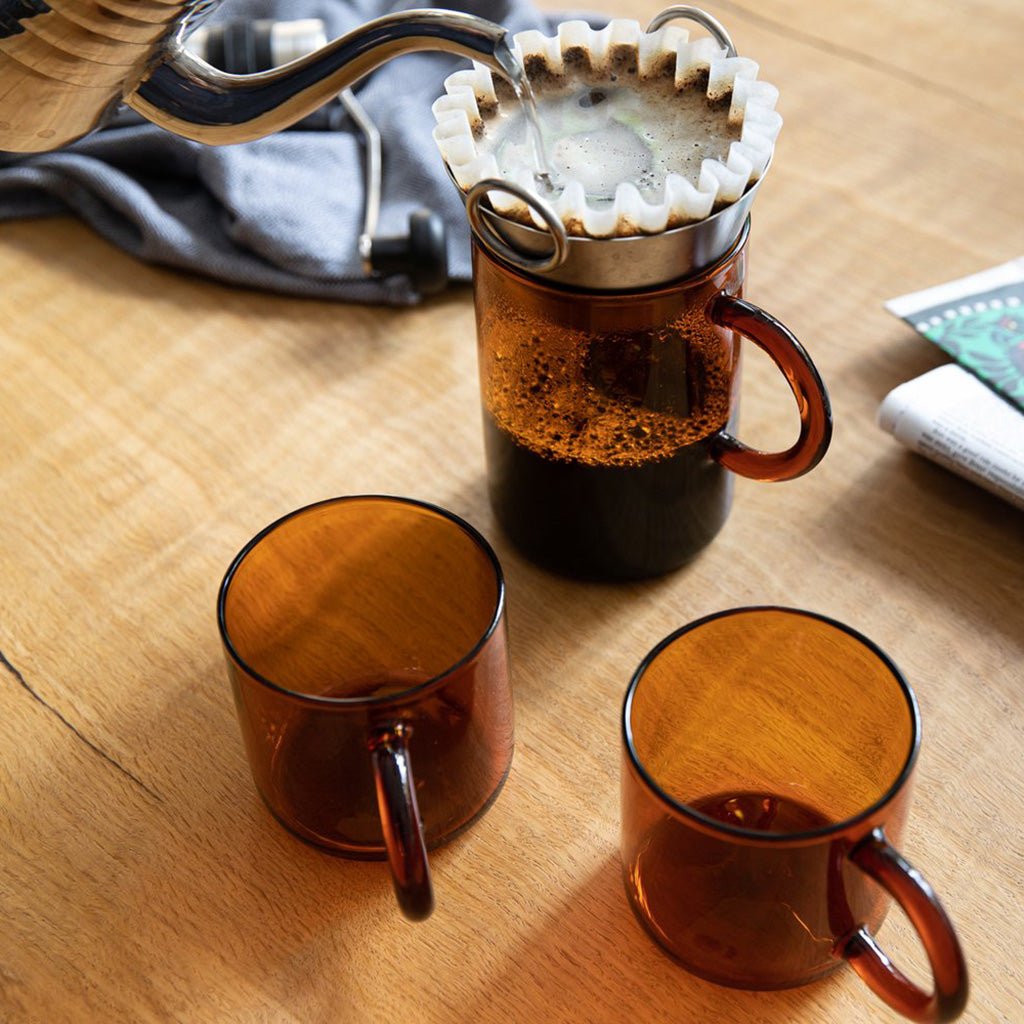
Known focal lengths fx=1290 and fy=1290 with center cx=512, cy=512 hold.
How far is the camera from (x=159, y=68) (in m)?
0.45

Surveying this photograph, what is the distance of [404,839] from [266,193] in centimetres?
44

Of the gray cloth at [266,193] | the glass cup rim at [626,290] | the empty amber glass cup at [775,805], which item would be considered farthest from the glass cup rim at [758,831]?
the gray cloth at [266,193]

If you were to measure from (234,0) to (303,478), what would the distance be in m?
0.35

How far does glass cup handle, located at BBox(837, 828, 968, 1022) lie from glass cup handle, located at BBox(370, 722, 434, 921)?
12 cm

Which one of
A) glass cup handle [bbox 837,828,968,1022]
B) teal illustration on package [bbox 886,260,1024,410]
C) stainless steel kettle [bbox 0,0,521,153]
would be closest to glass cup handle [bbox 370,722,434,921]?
glass cup handle [bbox 837,828,968,1022]

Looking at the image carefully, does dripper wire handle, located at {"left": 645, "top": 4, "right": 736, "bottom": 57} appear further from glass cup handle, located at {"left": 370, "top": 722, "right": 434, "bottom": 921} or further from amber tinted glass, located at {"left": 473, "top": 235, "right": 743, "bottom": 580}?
glass cup handle, located at {"left": 370, "top": 722, "right": 434, "bottom": 921}

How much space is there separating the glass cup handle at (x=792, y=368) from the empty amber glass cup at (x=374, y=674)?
0.12 metres

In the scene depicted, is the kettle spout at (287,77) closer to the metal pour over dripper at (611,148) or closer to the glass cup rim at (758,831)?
the metal pour over dripper at (611,148)

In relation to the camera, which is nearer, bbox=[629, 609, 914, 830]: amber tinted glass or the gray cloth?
bbox=[629, 609, 914, 830]: amber tinted glass

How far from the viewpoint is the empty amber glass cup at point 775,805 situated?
0.35m

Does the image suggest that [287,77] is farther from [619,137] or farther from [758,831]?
[758,831]

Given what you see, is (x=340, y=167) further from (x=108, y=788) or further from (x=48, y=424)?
(x=108, y=788)

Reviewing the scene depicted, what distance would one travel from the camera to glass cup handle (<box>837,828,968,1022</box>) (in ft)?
1.07

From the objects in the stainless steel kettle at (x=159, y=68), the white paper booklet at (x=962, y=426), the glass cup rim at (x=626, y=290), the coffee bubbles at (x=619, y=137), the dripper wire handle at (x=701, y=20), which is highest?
the stainless steel kettle at (x=159, y=68)
